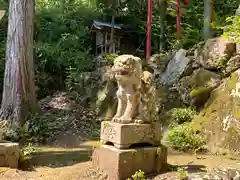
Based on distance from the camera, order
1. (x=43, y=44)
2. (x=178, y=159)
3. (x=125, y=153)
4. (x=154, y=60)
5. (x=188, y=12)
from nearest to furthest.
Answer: (x=125, y=153) → (x=178, y=159) → (x=154, y=60) → (x=43, y=44) → (x=188, y=12)

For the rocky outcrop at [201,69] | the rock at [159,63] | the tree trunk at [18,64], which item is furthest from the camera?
the rock at [159,63]

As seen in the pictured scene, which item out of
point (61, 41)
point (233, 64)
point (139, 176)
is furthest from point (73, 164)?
point (61, 41)

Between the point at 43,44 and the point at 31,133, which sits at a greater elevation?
the point at 43,44

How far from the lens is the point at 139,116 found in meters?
5.02

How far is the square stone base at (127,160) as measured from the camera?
464 cm

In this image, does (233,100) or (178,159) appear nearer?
(178,159)

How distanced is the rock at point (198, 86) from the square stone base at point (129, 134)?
3.90 meters

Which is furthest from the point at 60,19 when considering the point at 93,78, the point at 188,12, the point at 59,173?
the point at 59,173

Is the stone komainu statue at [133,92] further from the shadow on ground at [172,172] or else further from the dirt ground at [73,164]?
the dirt ground at [73,164]

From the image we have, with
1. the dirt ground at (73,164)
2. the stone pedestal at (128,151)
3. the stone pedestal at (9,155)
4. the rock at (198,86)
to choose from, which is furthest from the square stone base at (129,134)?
the rock at (198,86)

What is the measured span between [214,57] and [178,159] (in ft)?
12.3

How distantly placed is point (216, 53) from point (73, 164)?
16.3 feet

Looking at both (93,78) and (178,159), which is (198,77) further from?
(93,78)

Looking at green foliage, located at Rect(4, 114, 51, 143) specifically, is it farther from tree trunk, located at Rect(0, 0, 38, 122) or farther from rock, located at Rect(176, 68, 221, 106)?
rock, located at Rect(176, 68, 221, 106)
